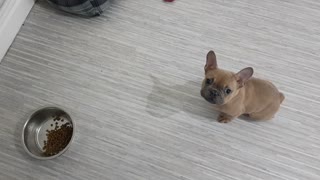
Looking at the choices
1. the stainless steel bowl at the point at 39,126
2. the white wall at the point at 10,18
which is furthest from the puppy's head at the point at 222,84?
the white wall at the point at 10,18

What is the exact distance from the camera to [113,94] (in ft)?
5.71

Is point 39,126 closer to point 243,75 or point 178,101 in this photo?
point 178,101

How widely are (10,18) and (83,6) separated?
→ 1.23 feet

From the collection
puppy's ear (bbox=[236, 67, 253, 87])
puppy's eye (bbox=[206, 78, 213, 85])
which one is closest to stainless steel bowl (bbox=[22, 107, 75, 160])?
puppy's eye (bbox=[206, 78, 213, 85])

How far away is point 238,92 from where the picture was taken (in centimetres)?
139

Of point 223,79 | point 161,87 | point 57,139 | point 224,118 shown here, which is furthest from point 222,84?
point 57,139

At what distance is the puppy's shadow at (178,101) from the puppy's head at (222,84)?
1.13 ft

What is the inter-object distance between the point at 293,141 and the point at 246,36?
576 millimetres

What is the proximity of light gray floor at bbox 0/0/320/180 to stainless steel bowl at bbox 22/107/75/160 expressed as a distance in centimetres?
5

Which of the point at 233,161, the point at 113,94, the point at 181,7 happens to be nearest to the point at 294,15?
the point at 181,7

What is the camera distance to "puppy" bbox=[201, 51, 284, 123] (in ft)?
4.31

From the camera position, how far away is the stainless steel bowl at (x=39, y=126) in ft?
5.29

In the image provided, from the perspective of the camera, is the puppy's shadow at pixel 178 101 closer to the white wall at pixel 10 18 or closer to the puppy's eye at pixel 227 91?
the puppy's eye at pixel 227 91

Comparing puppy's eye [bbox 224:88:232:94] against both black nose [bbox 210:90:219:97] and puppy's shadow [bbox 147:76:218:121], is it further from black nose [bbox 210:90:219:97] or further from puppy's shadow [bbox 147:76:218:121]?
puppy's shadow [bbox 147:76:218:121]
